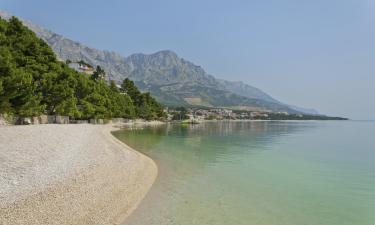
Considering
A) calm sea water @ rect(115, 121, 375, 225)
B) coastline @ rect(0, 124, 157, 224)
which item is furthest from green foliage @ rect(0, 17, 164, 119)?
calm sea water @ rect(115, 121, 375, 225)

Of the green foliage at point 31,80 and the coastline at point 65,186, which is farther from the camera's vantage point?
the green foliage at point 31,80

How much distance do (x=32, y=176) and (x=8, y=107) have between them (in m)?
32.4

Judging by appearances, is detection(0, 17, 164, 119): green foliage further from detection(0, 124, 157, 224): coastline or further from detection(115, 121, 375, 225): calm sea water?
detection(115, 121, 375, 225): calm sea water

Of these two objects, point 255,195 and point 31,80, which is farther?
point 31,80

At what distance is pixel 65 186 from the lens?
51.8ft

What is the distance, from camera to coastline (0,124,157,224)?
12.2m

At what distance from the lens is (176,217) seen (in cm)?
1448

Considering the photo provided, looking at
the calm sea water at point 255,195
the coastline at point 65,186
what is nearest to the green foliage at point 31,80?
the coastline at point 65,186

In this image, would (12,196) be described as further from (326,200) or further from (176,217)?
(326,200)

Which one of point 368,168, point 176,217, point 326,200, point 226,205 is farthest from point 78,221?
point 368,168

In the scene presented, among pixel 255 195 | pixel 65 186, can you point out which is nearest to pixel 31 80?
pixel 65 186

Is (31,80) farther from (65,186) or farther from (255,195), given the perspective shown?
(255,195)

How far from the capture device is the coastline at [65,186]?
12.2 meters

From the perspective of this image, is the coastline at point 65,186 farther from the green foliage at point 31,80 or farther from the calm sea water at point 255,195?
the green foliage at point 31,80
